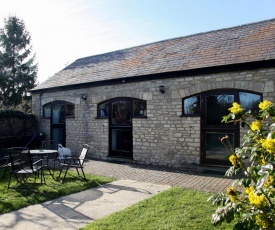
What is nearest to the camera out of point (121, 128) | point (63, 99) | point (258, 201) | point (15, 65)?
point (258, 201)

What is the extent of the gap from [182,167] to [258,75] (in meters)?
3.73

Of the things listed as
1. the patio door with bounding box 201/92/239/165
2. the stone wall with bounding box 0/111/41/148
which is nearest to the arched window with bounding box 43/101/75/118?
the stone wall with bounding box 0/111/41/148

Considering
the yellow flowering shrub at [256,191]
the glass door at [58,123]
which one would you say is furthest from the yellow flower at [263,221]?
the glass door at [58,123]

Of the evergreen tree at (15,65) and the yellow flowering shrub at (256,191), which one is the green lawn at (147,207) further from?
the evergreen tree at (15,65)

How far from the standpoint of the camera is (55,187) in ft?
20.9

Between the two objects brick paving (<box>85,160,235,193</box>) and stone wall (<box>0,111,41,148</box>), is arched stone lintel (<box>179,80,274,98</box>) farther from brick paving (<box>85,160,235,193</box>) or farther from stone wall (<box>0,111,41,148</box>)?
stone wall (<box>0,111,41,148</box>)

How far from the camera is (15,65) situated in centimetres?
2516

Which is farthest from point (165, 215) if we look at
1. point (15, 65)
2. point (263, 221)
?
point (15, 65)

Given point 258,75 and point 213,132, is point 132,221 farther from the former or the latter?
point 258,75

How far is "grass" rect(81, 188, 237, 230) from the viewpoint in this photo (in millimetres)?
4020

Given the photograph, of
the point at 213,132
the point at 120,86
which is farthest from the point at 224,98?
the point at 120,86

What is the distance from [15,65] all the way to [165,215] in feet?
81.3

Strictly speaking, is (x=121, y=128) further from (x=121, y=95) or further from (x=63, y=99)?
(x=63, y=99)

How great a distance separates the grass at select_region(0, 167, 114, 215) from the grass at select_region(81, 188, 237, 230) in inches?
71.7
